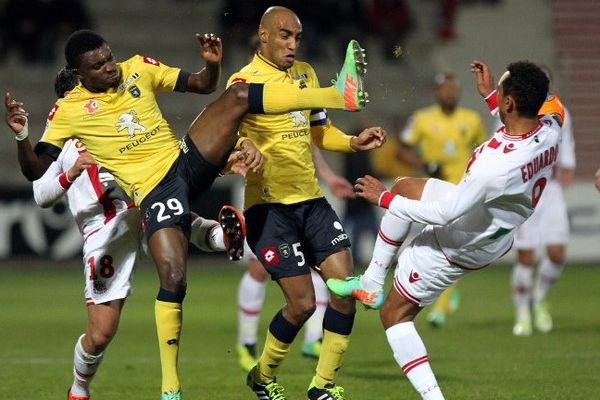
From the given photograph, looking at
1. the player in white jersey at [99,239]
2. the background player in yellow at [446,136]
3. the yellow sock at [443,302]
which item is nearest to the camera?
the player in white jersey at [99,239]

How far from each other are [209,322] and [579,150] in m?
10.8

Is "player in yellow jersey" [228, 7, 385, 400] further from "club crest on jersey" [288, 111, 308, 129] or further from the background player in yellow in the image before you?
the background player in yellow

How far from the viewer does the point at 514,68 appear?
22.7 ft

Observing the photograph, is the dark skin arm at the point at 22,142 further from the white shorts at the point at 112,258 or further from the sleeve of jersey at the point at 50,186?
the white shorts at the point at 112,258

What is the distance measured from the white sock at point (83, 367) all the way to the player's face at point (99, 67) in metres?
1.60

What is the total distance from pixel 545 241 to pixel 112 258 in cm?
623

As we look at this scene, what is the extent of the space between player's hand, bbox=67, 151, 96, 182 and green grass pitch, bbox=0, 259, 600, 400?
1.87 metres

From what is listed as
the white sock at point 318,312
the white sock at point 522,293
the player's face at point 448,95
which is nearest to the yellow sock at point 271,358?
the white sock at point 318,312

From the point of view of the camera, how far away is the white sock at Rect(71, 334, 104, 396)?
7.74 metres

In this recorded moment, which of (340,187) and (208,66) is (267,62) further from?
(340,187)

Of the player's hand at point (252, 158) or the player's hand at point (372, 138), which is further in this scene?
the player's hand at point (372, 138)

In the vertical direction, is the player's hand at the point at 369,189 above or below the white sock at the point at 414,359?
above

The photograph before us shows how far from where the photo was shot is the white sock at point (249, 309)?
10250 millimetres

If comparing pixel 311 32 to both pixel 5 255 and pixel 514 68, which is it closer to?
pixel 5 255
